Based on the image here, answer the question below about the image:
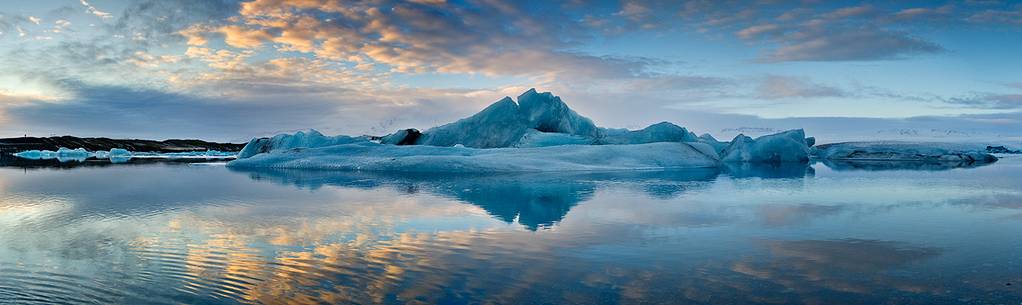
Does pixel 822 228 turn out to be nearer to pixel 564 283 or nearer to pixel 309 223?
pixel 564 283

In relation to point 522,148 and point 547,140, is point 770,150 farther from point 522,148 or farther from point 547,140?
point 522,148

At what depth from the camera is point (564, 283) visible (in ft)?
13.0

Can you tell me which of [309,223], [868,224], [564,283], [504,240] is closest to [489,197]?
[309,223]

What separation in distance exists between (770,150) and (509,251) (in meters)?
27.7

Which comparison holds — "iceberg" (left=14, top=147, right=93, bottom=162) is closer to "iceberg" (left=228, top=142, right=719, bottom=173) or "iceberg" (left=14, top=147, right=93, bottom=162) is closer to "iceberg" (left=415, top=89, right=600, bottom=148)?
"iceberg" (left=228, top=142, right=719, bottom=173)

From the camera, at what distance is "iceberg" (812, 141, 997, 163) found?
33.4 metres

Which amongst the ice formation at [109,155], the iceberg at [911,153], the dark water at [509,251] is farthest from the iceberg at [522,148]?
the ice formation at [109,155]

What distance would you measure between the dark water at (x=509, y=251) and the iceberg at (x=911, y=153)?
93.3ft

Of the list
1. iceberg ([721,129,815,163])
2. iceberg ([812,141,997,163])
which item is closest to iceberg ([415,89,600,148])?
iceberg ([721,129,815,163])

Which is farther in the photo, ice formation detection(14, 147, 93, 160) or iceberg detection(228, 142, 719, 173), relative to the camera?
ice formation detection(14, 147, 93, 160)

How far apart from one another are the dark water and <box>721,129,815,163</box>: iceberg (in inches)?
803

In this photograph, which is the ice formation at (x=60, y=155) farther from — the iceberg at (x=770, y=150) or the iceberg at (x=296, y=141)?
the iceberg at (x=770, y=150)

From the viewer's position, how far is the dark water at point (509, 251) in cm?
372

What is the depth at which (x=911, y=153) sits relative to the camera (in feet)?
113
